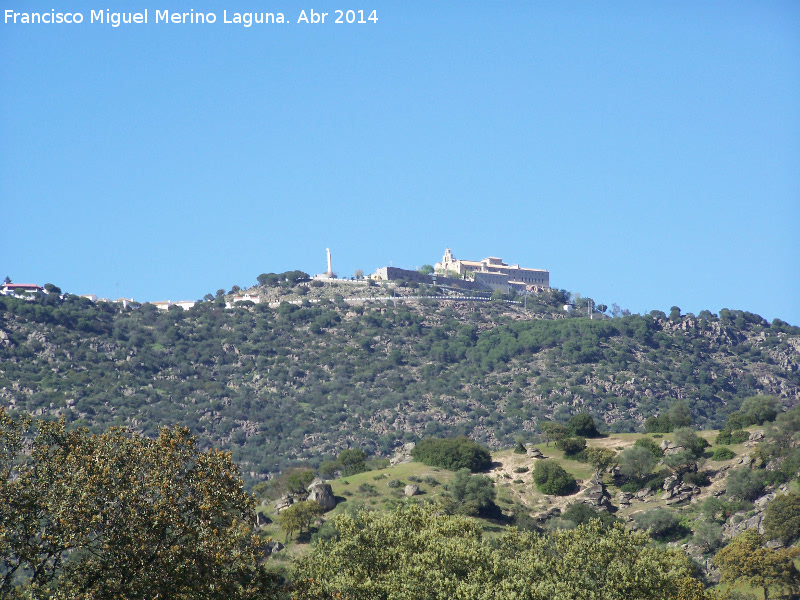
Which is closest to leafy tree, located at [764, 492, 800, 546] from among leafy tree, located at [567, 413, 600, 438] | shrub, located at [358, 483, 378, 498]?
leafy tree, located at [567, 413, 600, 438]

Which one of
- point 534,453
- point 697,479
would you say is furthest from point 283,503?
point 697,479

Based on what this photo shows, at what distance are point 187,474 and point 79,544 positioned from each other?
9.73 ft

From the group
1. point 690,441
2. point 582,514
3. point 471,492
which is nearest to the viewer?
point 582,514

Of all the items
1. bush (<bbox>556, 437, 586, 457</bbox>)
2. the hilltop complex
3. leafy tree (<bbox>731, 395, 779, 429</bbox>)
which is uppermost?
the hilltop complex

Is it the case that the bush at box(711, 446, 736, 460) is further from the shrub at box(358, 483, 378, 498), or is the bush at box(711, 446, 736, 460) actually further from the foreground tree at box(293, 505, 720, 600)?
the foreground tree at box(293, 505, 720, 600)

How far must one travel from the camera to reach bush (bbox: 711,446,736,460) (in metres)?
67.4

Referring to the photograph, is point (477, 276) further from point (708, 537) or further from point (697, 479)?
point (708, 537)

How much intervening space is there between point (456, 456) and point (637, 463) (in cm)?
1322

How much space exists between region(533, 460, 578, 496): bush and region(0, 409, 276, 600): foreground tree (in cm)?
4434

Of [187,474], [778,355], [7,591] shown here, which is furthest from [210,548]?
[778,355]

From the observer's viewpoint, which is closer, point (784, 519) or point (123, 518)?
point (123, 518)

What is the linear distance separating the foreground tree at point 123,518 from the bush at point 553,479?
4434 cm

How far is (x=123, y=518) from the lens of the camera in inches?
846

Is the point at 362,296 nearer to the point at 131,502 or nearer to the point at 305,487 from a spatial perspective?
the point at 305,487
